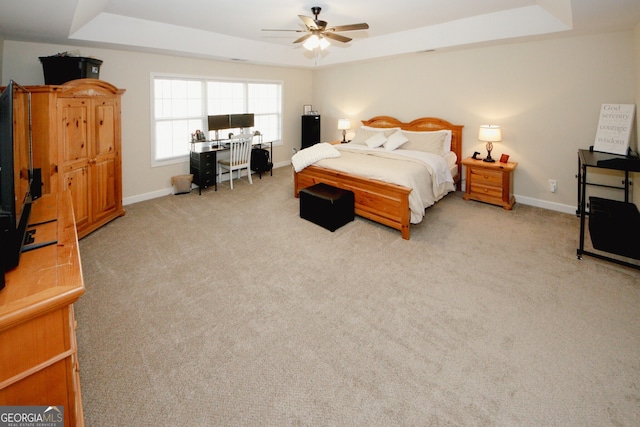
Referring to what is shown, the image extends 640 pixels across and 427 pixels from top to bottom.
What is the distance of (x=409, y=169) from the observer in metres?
4.28

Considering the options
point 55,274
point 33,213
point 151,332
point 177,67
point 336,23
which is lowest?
point 151,332

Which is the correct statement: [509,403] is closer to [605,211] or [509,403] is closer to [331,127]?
[605,211]

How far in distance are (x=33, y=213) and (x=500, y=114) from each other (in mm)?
5798

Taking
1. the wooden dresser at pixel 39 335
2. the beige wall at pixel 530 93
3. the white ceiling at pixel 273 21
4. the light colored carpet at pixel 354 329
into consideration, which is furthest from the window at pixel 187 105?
the wooden dresser at pixel 39 335

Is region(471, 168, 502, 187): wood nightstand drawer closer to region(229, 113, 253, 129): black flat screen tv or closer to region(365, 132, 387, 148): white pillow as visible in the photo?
region(365, 132, 387, 148): white pillow

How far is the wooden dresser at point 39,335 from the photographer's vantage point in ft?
3.64

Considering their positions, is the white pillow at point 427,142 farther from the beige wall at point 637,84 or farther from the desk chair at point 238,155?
the desk chair at point 238,155

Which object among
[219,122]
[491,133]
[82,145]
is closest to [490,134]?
[491,133]

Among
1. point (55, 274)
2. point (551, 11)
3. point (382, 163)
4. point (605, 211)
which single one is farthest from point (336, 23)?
point (55, 274)

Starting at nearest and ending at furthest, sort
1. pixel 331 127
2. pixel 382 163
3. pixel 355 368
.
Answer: pixel 355 368 → pixel 382 163 → pixel 331 127

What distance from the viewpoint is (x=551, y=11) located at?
3.96 m

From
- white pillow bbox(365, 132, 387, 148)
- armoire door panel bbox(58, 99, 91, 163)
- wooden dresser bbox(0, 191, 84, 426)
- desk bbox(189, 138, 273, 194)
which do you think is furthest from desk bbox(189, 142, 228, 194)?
wooden dresser bbox(0, 191, 84, 426)

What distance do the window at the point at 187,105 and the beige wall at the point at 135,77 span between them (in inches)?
5.5

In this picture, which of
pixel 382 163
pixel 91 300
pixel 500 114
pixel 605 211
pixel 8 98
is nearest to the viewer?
pixel 8 98
